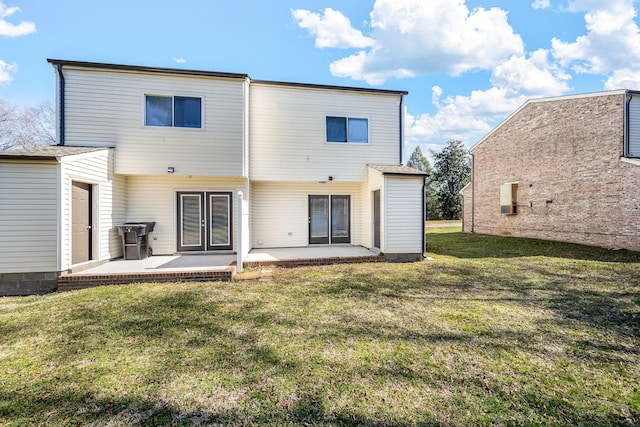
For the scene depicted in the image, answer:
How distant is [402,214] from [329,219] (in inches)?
121

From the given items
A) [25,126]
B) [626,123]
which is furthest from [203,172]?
[25,126]

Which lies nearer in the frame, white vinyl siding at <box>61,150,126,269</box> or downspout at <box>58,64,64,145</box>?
white vinyl siding at <box>61,150,126,269</box>

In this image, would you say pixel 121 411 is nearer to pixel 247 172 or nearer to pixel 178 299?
pixel 178 299

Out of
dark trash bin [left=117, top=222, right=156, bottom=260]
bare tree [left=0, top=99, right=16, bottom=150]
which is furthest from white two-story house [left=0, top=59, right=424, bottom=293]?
bare tree [left=0, top=99, right=16, bottom=150]

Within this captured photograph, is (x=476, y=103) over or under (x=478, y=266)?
over

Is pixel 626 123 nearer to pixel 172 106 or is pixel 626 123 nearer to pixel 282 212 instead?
pixel 282 212

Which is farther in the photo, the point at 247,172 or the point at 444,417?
the point at 247,172

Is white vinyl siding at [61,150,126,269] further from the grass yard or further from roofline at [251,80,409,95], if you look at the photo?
roofline at [251,80,409,95]

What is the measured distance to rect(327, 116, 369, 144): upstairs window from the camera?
10109 millimetres

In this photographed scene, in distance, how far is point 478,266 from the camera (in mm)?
8078

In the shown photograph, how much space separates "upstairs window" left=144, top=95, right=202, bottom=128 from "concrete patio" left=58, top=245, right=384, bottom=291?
405 centimetres

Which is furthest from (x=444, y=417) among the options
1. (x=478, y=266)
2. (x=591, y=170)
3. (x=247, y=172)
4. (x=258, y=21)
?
(x=591, y=170)

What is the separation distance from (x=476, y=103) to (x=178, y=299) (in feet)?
97.1

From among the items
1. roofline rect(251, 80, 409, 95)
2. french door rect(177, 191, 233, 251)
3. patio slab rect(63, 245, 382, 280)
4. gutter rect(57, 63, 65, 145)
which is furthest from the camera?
roofline rect(251, 80, 409, 95)
